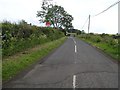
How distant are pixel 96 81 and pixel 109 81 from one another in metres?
0.60

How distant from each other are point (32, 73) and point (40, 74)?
0.44 meters

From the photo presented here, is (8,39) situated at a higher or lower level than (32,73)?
higher

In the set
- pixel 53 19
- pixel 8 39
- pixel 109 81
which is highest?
pixel 53 19

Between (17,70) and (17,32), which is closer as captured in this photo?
(17,70)

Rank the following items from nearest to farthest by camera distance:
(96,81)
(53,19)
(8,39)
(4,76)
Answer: (96,81)
(4,76)
(8,39)
(53,19)

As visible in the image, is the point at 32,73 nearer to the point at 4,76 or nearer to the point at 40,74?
the point at 40,74

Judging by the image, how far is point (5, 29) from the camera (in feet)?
57.9

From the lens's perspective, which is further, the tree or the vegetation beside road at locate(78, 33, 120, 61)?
the tree

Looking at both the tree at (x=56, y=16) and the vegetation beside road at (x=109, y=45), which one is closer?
the vegetation beside road at (x=109, y=45)

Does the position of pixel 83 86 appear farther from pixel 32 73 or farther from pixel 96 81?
pixel 32 73

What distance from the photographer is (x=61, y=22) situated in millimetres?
121562

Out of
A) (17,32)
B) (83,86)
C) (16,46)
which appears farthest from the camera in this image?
(17,32)

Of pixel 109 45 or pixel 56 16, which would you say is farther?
pixel 56 16

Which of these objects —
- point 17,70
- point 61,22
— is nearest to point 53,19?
point 61,22
